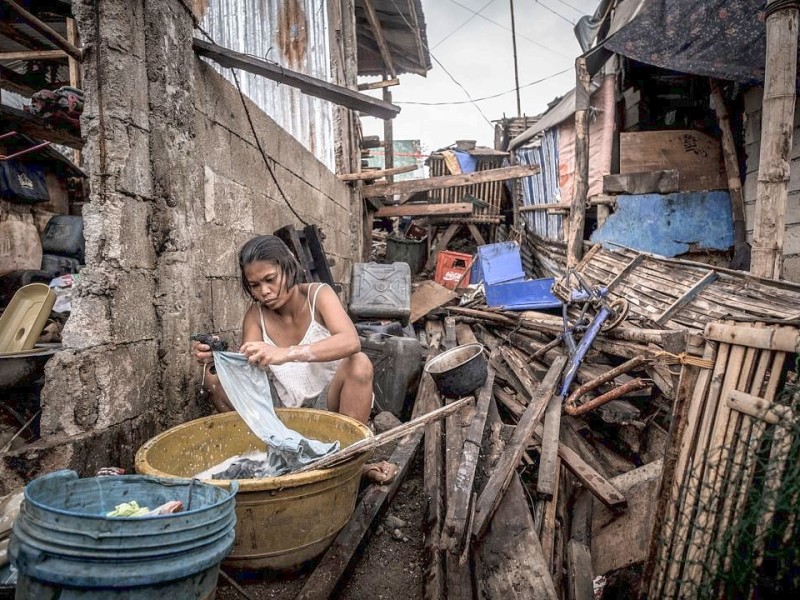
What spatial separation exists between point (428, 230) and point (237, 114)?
10023 mm

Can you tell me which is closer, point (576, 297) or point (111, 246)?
point (111, 246)

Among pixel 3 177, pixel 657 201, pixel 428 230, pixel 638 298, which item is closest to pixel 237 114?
pixel 3 177

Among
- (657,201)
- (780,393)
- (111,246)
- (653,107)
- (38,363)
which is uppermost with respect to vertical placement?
(653,107)

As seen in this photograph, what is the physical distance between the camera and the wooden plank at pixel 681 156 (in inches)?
291

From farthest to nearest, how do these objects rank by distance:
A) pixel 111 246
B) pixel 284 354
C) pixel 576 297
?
pixel 576 297
pixel 284 354
pixel 111 246

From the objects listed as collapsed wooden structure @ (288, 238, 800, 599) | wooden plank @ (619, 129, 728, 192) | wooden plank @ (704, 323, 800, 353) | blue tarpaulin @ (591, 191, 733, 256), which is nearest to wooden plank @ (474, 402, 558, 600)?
collapsed wooden structure @ (288, 238, 800, 599)

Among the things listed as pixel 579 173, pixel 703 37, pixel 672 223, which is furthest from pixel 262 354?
pixel 672 223

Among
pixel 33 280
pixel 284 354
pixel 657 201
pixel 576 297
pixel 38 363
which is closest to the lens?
pixel 284 354

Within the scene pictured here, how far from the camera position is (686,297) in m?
4.88

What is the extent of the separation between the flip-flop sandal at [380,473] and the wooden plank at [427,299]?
5.03 meters

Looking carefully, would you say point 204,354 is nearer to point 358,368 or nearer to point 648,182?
point 358,368

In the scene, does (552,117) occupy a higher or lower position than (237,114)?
higher

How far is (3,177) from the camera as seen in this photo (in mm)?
5664

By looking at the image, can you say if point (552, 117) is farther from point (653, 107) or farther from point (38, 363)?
point (38, 363)
